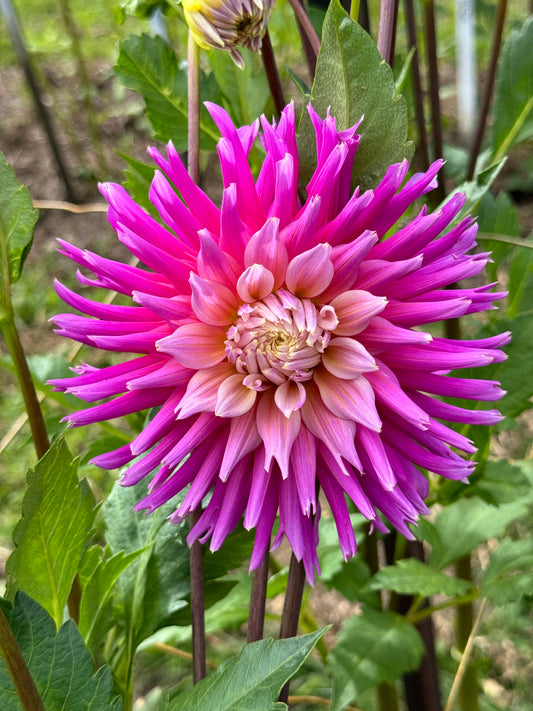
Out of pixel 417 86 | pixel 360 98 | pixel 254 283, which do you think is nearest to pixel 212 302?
pixel 254 283

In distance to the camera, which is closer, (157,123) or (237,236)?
(237,236)

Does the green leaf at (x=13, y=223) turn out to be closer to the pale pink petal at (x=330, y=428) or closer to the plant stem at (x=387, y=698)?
the pale pink petal at (x=330, y=428)

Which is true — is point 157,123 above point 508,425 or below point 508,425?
above

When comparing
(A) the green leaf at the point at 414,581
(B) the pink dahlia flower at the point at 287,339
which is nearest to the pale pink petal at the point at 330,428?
(B) the pink dahlia flower at the point at 287,339

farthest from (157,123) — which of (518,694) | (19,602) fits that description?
(518,694)

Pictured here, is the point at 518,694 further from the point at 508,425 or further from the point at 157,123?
the point at 157,123
